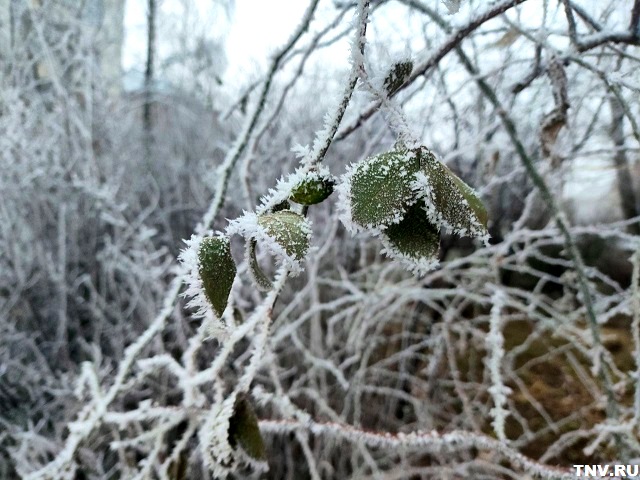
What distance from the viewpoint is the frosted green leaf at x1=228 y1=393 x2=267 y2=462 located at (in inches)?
16.2

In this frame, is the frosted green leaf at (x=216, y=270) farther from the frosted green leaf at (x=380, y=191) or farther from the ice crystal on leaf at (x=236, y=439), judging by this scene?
the ice crystal on leaf at (x=236, y=439)

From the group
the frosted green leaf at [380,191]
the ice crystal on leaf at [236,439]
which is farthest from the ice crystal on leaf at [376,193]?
the ice crystal on leaf at [236,439]

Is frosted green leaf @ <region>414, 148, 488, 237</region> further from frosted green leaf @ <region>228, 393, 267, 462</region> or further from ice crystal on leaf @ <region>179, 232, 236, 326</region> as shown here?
frosted green leaf @ <region>228, 393, 267, 462</region>

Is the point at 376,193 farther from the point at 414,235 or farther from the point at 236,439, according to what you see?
the point at 236,439

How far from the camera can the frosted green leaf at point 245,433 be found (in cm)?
41

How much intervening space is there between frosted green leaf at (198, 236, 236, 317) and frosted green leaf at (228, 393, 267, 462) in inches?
7.7

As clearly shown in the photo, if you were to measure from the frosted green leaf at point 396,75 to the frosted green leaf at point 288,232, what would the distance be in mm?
90

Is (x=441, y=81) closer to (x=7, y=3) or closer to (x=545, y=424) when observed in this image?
(x=545, y=424)

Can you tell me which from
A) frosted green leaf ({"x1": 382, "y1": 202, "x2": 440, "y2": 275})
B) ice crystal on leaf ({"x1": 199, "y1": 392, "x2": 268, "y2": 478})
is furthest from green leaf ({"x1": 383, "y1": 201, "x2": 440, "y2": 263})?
ice crystal on leaf ({"x1": 199, "y1": 392, "x2": 268, "y2": 478})

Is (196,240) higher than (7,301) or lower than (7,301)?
lower

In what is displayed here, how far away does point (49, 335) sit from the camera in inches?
56.2

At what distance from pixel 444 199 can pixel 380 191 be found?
0.03 meters

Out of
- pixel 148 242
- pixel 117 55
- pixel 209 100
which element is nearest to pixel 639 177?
pixel 209 100

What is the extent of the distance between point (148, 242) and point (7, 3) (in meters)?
0.99
